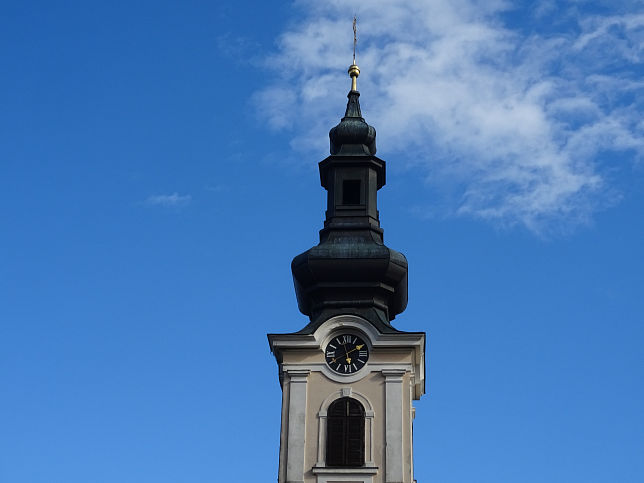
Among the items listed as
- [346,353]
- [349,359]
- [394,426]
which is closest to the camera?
[394,426]

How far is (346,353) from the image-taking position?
42.1 meters

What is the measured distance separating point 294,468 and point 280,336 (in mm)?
4007

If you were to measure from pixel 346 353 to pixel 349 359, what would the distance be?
0.22 meters

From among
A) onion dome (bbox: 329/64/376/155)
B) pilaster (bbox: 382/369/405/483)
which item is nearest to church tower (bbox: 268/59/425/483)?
pilaster (bbox: 382/369/405/483)

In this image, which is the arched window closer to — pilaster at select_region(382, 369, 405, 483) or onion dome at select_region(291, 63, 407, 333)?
pilaster at select_region(382, 369, 405, 483)

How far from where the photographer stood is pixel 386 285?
4341 centimetres

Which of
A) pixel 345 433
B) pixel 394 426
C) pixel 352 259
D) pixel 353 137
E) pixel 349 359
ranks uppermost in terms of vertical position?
pixel 353 137

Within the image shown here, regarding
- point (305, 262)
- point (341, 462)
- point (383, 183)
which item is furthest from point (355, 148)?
point (341, 462)

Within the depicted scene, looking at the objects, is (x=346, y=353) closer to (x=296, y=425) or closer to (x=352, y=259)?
(x=296, y=425)

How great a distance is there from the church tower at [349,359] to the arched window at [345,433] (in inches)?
1.1

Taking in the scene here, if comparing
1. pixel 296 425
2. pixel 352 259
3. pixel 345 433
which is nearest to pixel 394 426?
pixel 345 433

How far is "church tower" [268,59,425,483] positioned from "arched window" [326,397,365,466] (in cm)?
3

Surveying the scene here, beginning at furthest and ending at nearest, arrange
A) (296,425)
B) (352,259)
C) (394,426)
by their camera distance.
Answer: (352,259)
(296,425)
(394,426)

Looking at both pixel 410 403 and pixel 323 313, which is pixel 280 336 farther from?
pixel 410 403
